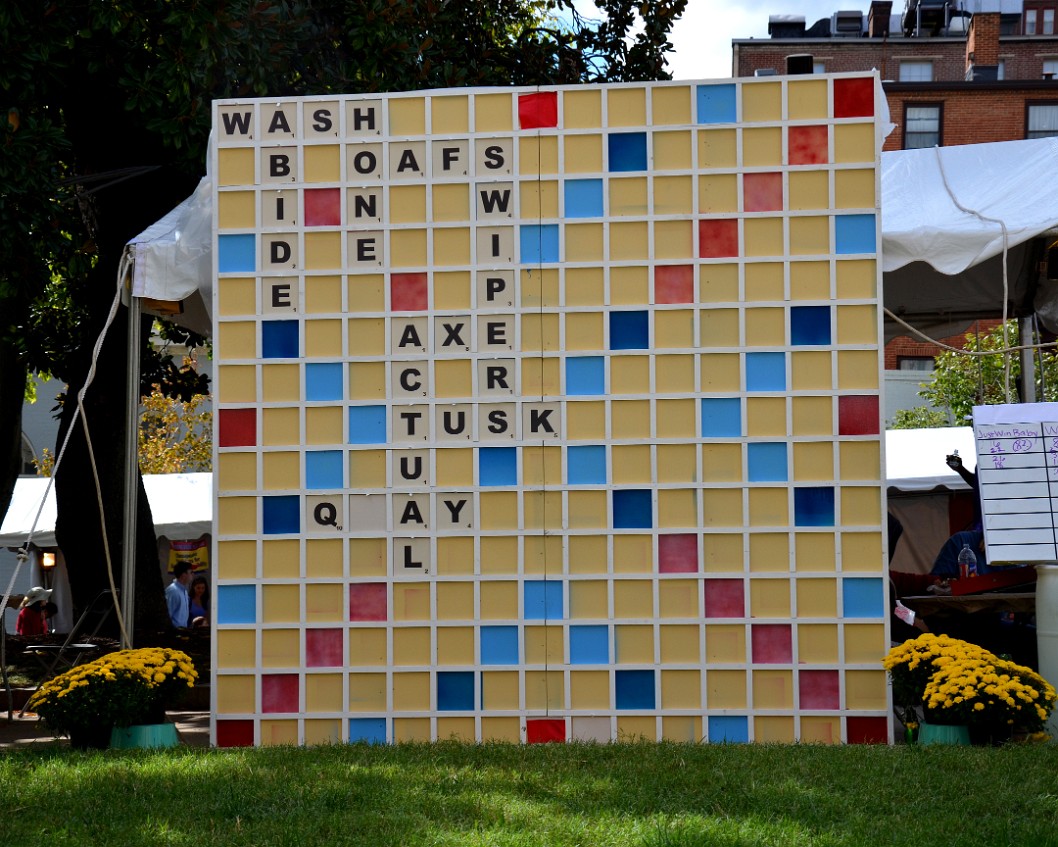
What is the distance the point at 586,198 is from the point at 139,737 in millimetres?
3984

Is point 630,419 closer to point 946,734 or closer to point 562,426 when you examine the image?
point 562,426

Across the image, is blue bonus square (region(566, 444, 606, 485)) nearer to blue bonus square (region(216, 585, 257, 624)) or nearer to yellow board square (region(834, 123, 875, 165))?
blue bonus square (region(216, 585, 257, 624))

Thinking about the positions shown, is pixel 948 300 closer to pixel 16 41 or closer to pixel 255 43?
pixel 255 43

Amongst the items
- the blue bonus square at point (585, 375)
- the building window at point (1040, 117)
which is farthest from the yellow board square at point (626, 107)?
the building window at point (1040, 117)

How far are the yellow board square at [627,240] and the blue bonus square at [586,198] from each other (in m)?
0.14

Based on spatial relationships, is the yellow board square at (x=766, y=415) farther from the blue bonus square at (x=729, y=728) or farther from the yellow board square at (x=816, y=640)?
the blue bonus square at (x=729, y=728)

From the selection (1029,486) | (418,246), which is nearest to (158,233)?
(418,246)

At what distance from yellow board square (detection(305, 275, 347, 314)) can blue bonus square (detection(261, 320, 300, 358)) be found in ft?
0.51

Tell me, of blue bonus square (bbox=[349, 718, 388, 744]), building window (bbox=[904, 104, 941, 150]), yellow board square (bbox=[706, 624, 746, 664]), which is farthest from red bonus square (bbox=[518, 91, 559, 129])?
building window (bbox=[904, 104, 941, 150])

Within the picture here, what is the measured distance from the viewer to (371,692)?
7.51 metres

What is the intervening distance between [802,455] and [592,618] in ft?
4.99

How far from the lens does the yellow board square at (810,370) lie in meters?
7.47

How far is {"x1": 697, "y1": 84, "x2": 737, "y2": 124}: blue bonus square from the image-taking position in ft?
25.0

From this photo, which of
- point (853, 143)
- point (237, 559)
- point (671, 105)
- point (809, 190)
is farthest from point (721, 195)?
point (237, 559)
